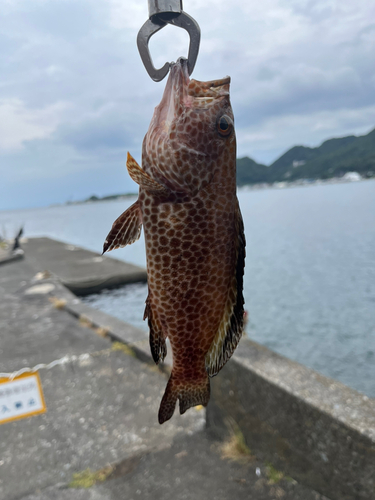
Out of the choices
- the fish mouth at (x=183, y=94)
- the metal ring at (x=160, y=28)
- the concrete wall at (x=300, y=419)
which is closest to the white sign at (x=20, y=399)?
the concrete wall at (x=300, y=419)

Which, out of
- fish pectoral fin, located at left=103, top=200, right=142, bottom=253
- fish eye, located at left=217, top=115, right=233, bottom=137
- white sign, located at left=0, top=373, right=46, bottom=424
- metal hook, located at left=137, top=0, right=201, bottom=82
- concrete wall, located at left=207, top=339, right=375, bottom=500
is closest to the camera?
metal hook, located at left=137, top=0, right=201, bottom=82

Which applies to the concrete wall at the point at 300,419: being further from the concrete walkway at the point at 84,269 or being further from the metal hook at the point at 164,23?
the concrete walkway at the point at 84,269

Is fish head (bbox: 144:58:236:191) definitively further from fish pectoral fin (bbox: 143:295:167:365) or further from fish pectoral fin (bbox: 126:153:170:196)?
fish pectoral fin (bbox: 143:295:167:365)

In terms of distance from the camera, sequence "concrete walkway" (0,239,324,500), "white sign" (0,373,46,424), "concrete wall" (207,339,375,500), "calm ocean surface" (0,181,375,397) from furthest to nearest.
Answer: "calm ocean surface" (0,181,375,397) < "white sign" (0,373,46,424) < "concrete walkway" (0,239,324,500) < "concrete wall" (207,339,375,500)

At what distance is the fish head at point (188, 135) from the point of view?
161cm

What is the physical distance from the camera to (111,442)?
565 cm

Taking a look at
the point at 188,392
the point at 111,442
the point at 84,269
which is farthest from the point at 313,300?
the point at 188,392

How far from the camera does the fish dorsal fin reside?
156 cm

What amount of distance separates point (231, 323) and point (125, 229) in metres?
0.59

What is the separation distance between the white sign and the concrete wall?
9.10 ft

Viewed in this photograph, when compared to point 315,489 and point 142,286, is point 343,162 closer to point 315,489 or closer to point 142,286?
point 142,286

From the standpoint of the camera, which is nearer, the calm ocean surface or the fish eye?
the fish eye

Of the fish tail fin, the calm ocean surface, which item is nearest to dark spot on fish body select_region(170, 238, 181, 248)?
the fish tail fin

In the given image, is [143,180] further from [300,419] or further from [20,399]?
[20,399]
